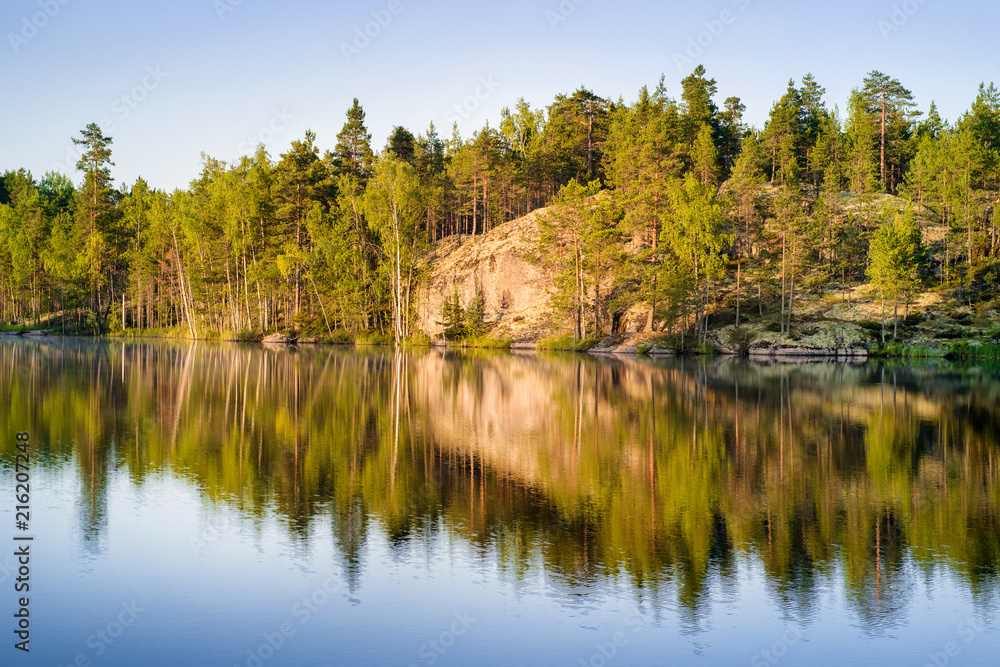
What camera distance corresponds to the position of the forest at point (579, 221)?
Answer: 77.0 m

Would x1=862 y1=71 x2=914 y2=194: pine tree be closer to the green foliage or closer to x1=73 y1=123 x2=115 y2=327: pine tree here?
the green foliage

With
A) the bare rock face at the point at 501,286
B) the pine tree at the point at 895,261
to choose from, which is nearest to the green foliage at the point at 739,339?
the pine tree at the point at 895,261

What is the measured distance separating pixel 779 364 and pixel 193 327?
251 ft

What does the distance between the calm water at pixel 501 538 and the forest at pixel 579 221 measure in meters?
52.6

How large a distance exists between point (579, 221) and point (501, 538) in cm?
7043

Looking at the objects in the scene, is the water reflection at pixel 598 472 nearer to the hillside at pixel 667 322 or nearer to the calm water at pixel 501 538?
the calm water at pixel 501 538

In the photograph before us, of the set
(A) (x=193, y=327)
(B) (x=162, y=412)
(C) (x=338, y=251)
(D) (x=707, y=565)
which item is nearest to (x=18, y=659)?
(D) (x=707, y=565)

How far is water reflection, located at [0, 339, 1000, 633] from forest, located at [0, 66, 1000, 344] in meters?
44.0

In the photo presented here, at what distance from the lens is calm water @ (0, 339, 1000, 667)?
863 cm

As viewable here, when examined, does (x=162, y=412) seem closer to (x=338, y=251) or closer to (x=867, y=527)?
(x=867, y=527)

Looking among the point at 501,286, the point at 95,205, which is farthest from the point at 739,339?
the point at 95,205

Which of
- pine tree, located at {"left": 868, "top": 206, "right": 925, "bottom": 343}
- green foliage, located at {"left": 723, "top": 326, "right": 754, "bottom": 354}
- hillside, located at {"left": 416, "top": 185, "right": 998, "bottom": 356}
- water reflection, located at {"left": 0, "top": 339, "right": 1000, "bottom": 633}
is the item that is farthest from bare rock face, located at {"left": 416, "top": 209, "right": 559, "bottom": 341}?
water reflection, located at {"left": 0, "top": 339, "right": 1000, "bottom": 633}

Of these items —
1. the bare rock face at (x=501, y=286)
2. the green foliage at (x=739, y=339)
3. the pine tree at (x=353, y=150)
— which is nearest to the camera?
the green foliage at (x=739, y=339)

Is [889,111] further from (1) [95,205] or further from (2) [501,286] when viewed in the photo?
(1) [95,205]
